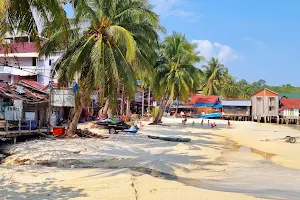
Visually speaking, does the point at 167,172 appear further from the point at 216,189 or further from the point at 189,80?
the point at 189,80

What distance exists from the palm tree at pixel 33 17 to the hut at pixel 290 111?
53142mm

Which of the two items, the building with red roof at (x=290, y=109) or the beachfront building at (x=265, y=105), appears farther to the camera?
the building with red roof at (x=290, y=109)

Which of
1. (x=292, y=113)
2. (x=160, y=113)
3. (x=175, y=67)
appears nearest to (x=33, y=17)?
(x=175, y=67)

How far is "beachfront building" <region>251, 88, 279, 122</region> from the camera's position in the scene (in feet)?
182

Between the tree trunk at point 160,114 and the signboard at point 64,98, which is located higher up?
the signboard at point 64,98

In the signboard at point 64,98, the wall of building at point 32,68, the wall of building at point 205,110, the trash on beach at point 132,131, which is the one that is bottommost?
the trash on beach at point 132,131

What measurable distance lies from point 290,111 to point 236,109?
9178 millimetres

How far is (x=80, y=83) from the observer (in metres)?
19.6

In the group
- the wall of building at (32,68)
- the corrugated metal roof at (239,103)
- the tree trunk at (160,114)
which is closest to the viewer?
the wall of building at (32,68)

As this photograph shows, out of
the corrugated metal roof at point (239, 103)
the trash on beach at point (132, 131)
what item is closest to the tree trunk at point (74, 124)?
the trash on beach at point (132, 131)

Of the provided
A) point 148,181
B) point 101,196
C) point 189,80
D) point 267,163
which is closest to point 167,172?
point 148,181

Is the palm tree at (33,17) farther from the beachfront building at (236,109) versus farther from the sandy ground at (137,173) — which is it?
the beachfront building at (236,109)

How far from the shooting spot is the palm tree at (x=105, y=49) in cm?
1686

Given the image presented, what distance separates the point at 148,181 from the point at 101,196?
214cm
